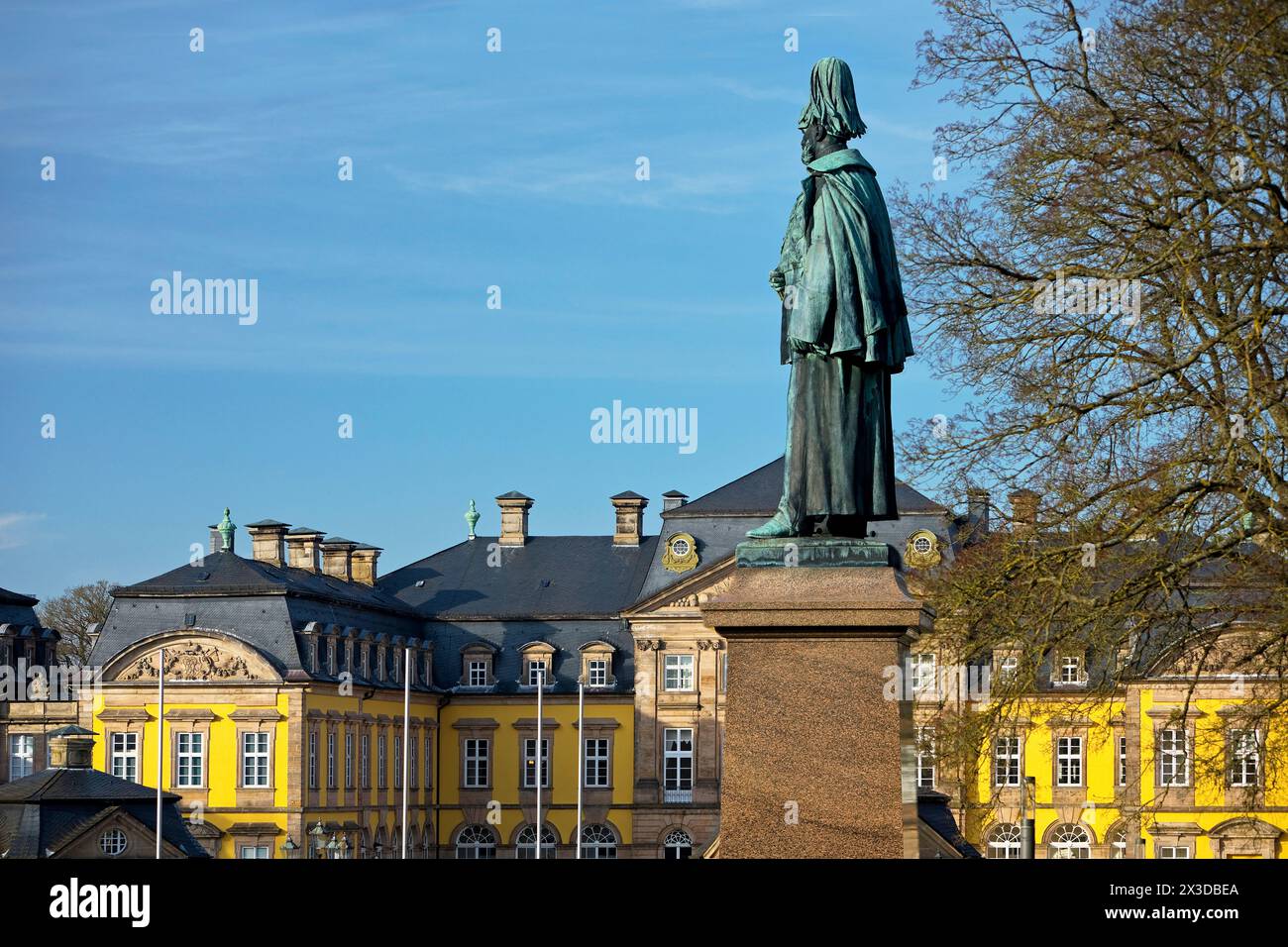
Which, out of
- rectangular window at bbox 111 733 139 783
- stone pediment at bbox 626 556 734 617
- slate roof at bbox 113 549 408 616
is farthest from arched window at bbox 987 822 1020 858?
rectangular window at bbox 111 733 139 783

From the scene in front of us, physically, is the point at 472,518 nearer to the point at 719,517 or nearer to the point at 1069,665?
the point at 719,517

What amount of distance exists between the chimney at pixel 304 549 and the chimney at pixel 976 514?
168 feet

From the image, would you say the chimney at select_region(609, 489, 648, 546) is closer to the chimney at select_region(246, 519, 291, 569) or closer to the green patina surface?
the chimney at select_region(246, 519, 291, 569)

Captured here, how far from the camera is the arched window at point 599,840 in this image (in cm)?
7275

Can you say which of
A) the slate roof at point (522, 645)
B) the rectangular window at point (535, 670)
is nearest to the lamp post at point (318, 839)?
the rectangular window at point (535, 670)

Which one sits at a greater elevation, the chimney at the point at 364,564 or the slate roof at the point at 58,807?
the chimney at the point at 364,564

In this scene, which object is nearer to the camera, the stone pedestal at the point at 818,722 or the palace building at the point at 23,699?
the stone pedestal at the point at 818,722

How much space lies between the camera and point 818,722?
12078 mm

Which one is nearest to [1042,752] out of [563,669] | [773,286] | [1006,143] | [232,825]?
[563,669]

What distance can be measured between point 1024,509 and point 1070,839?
1909 inches

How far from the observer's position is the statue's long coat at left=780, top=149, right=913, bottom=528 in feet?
41.8

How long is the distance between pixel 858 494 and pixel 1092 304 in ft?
27.9

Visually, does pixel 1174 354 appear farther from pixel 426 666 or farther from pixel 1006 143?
pixel 426 666
